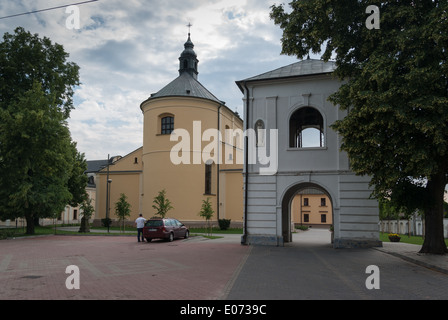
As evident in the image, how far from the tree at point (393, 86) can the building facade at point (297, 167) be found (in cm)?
308

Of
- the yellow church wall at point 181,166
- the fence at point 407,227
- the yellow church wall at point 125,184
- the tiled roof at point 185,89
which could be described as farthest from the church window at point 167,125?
the fence at point 407,227

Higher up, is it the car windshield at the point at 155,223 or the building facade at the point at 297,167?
the building facade at the point at 297,167

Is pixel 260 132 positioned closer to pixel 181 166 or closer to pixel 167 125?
pixel 181 166

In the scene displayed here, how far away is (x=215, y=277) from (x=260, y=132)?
38.9 feet

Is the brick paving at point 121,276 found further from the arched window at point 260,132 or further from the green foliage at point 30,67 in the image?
the green foliage at point 30,67

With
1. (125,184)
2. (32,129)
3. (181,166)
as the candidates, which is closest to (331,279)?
(32,129)

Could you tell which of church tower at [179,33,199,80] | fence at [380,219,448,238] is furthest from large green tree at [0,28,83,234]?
fence at [380,219,448,238]

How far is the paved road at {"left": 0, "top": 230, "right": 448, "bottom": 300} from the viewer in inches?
312

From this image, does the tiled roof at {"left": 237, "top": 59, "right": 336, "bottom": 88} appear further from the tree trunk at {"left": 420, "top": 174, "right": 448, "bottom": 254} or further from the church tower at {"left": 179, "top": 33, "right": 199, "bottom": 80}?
the church tower at {"left": 179, "top": 33, "right": 199, "bottom": 80}

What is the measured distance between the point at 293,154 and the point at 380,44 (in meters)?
7.78

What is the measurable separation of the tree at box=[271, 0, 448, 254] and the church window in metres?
21.4

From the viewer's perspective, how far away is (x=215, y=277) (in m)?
10.0

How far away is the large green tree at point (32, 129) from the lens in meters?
24.8
